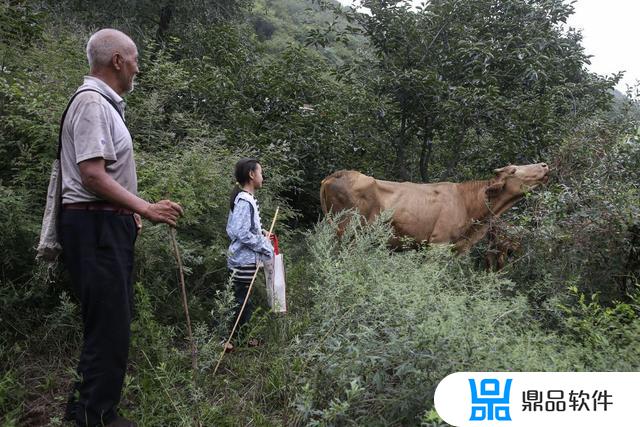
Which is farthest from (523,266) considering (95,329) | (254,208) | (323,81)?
(323,81)

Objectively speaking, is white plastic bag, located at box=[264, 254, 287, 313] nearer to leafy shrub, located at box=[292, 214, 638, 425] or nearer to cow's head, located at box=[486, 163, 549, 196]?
leafy shrub, located at box=[292, 214, 638, 425]

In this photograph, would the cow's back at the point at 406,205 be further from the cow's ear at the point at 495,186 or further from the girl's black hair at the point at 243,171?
the girl's black hair at the point at 243,171

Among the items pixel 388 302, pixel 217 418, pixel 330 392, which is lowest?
pixel 217 418

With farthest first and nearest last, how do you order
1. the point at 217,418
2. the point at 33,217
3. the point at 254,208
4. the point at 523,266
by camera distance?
1. the point at 523,266
2. the point at 254,208
3. the point at 33,217
4. the point at 217,418

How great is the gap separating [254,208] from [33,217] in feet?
5.32

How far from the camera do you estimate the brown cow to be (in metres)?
7.45

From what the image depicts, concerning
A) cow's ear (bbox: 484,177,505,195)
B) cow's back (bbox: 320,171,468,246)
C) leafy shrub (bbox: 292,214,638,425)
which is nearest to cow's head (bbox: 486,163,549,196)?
cow's ear (bbox: 484,177,505,195)

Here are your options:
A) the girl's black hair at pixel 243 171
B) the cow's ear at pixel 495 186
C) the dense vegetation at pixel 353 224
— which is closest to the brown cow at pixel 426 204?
the cow's ear at pixel 495 186

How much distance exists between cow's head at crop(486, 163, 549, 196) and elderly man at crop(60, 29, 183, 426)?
536 cm

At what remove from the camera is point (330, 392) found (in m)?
2.99

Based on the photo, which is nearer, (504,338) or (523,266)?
(504,338)

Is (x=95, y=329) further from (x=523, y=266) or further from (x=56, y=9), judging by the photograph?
(x=56, y=9)

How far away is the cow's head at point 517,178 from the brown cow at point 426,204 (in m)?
0.02

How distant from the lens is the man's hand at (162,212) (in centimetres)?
287
